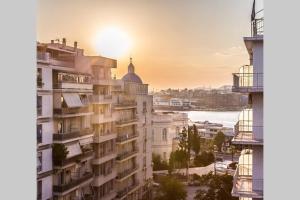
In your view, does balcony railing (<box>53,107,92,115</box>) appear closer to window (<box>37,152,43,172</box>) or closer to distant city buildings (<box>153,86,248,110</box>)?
window (<box>37,152,43,172</box>)

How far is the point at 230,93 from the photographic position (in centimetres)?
329

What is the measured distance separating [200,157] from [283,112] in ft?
2.27

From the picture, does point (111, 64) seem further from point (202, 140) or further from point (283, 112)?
point (283, 112)

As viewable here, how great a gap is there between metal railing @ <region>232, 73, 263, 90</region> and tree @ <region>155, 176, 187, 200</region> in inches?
29.1

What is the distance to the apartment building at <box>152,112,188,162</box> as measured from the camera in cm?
345

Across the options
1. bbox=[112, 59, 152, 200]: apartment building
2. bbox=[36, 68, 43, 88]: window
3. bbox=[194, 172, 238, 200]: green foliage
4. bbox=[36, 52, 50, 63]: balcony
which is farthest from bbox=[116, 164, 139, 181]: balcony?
bbox=[36, 52, 50, 63]: balcony

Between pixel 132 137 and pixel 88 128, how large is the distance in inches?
12.3

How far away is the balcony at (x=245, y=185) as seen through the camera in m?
3.06

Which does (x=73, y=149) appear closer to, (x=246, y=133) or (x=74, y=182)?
(x=74, y=182)

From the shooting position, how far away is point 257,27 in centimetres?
316

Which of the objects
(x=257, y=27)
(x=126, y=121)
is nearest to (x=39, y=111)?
(x=126, y=121)

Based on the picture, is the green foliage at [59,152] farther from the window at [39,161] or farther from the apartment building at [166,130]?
the apartment building at [166,130]

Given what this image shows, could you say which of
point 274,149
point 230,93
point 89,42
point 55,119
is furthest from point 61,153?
point 274,149

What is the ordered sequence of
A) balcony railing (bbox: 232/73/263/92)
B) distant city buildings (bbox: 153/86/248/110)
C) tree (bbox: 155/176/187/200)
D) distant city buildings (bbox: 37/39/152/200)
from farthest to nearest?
distant city buildings (bbox: 37/39/152/200), tree (bbox: 155/176/187/200), distant city buildings (bbox: 153/86/248/110), balcony railing (bbox: 232/73/263/92)
